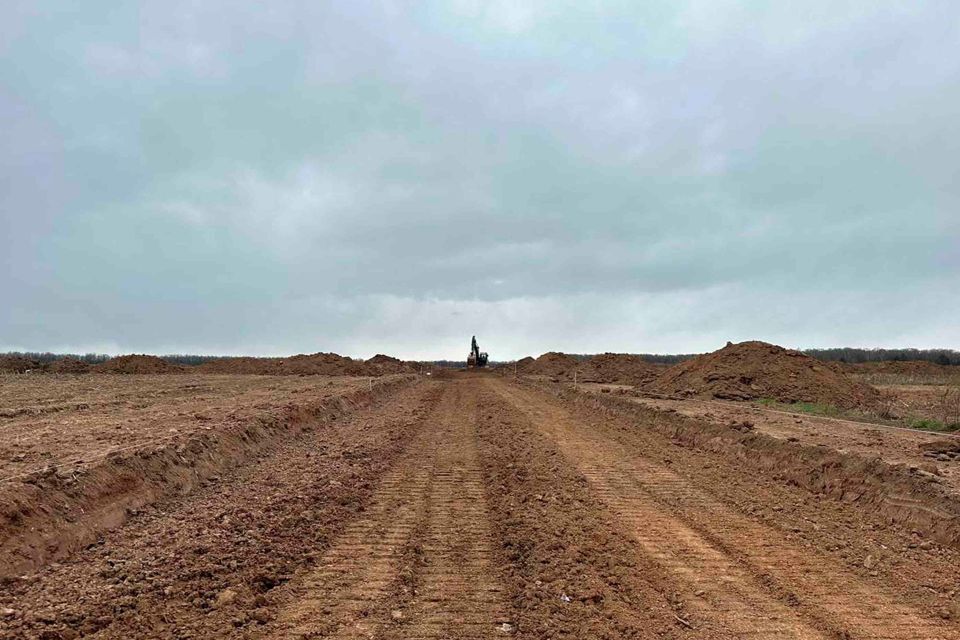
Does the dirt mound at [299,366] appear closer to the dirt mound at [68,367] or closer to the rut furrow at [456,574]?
the dirt mound at [68,367]

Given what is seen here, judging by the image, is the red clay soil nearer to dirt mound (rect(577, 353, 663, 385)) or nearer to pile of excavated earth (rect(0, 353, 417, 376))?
pile of excavated earth (rect(0, 353, 417, 376))

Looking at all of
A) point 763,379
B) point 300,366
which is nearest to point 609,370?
point 763,379

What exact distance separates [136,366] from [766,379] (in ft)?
178

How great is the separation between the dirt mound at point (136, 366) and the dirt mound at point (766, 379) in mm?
46710

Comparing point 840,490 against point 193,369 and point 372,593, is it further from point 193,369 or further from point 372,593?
point 193,369

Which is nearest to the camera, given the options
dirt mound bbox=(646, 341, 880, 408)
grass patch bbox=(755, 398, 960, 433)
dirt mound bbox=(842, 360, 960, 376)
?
grass patch bbox=(755, 398, 960, 433)

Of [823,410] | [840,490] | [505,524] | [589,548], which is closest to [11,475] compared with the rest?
[505,524]

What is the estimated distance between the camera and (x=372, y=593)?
5156mm

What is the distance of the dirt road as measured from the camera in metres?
4.66

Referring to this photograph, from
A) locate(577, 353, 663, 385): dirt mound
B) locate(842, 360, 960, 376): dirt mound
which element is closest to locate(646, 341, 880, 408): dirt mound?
locate(577, 353, 663, 385): dirt mound

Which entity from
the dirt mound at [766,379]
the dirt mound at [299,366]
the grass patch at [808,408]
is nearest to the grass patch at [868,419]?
the grass patch at [808,408]

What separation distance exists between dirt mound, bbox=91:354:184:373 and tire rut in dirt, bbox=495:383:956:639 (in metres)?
56.6

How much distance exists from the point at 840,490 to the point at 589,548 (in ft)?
19.2

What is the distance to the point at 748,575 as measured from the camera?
575cm
